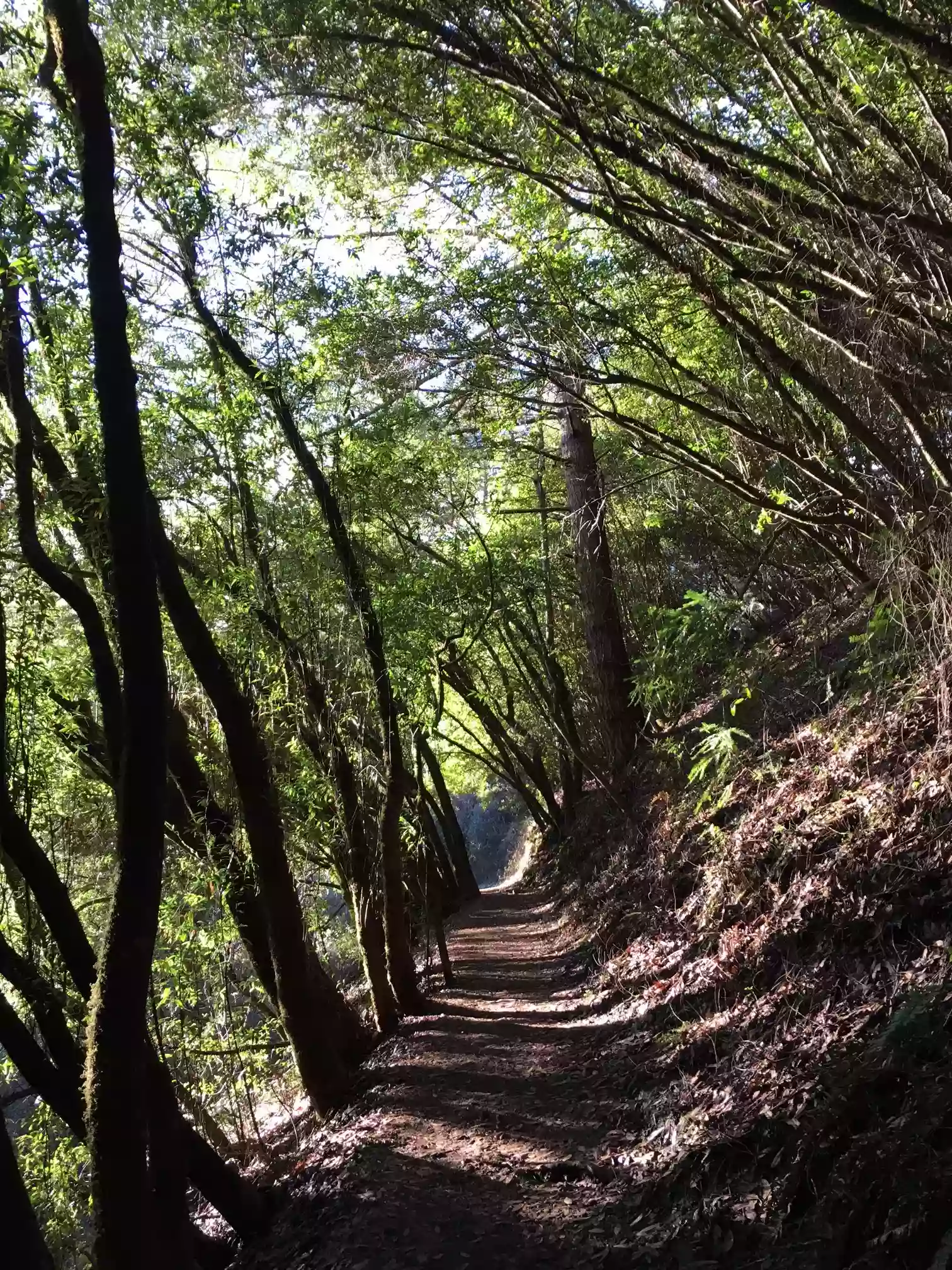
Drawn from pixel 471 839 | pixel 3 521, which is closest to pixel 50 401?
pixel 3 521

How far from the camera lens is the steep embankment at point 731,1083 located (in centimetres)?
332

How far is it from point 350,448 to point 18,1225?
26.2ft

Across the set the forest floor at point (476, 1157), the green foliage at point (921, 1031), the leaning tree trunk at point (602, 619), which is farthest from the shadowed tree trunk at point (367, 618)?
the green foliage at point (921, 1031)

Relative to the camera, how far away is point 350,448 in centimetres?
980

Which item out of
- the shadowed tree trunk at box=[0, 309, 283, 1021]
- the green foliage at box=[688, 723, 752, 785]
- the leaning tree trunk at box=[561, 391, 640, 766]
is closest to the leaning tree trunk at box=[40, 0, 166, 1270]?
the shadowed tree trunk at box=[0, 309, 283, 1021]

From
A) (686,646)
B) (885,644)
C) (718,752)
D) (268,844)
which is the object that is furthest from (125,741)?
(686,646)

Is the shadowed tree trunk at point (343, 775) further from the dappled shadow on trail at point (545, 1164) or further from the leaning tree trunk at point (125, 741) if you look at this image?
the leaning tree trunk at point (125, 741)

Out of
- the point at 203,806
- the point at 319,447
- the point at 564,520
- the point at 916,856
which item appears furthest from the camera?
the point at 564,520

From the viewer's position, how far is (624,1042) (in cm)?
619

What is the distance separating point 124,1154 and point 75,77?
15.8ft

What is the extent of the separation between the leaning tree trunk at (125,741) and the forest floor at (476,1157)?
1.59 meters

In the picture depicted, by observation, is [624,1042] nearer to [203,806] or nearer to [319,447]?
[203,806]

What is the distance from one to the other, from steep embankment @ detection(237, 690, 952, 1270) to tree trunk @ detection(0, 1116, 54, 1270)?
1865mm

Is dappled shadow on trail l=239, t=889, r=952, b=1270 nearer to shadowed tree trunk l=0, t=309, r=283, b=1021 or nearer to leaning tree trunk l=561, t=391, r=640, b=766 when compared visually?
shadowed tree trunk l=0, t=309, r=283, b=1021
